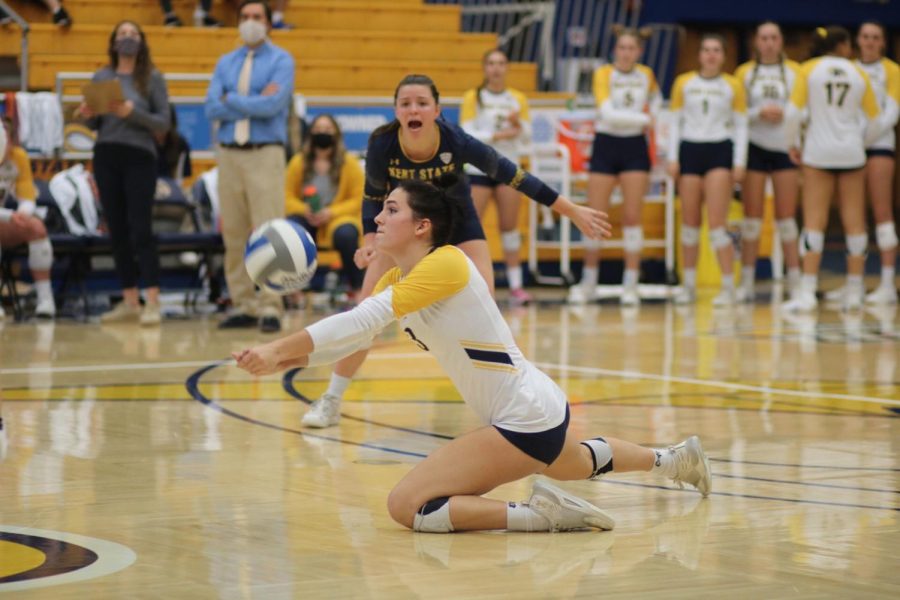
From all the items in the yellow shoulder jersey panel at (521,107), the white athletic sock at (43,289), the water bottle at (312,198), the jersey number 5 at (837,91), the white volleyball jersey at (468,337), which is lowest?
the white athletic sock at (43,289)

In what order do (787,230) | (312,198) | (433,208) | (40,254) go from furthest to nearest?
1. (787,230)
2. (312,198)
3. (40,254)
4. (433,208)

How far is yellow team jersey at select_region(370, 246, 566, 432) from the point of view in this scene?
4676 millimetres

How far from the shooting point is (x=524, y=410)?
4676mm

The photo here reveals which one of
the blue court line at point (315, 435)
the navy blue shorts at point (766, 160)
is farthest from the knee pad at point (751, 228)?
the blue court line at point (315, 435)

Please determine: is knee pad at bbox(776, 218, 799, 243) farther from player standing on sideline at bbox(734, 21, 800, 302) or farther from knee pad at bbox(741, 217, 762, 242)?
knee pad at bbox(741, 217, 762, 242)

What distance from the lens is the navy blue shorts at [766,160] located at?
523 inches

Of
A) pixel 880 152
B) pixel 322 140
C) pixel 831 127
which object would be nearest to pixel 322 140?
pixel 322 140

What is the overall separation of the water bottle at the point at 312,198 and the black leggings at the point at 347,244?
13 centimetres

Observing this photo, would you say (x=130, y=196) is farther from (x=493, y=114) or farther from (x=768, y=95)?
(x=768, y=95)

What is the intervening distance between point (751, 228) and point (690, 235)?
567mm

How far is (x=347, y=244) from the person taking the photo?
12109 mm

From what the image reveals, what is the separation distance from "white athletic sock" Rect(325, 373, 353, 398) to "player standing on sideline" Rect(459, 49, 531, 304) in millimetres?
6296

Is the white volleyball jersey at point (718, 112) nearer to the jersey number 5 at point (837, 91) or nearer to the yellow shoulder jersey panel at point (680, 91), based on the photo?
the yellow shoulder jersey panel at point (680, 91)

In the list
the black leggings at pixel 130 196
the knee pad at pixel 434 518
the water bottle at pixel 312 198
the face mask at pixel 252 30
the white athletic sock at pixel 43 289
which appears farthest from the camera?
the water bottle at pixel 312 198
